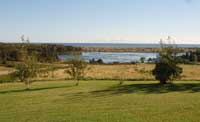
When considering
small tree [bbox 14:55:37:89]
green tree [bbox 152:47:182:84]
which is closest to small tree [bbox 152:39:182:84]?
green tree [bbox 152:47:182:84]

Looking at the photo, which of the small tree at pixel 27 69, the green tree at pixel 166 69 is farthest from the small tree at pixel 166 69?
the small tree at pixel 27 69

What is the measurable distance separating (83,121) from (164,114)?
3.78 meters

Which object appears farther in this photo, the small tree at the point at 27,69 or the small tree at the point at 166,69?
the small tree at the point at 27,69

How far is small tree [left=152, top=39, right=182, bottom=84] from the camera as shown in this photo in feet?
110

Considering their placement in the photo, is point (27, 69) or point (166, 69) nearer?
point (166, 69)

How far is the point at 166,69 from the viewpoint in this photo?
3341cm

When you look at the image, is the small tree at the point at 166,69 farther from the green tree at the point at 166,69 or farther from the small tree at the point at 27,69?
the small tree at the point at 27,69

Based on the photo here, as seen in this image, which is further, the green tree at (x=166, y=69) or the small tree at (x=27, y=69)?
the small tree at (x=27, y=69)

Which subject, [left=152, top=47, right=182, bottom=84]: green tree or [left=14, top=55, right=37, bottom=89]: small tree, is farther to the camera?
[left=14, top=55, right=37, bottom=89]: small tree

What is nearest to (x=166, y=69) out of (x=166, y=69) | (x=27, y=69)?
(x=166, y=69)

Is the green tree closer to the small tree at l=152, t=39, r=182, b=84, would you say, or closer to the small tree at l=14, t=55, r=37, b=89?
the small tree at l=152, t=39, r=182, b=84

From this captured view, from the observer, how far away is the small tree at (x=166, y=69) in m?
33.4

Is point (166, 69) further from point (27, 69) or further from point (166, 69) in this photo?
point (27, 69)

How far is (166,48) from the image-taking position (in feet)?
117
